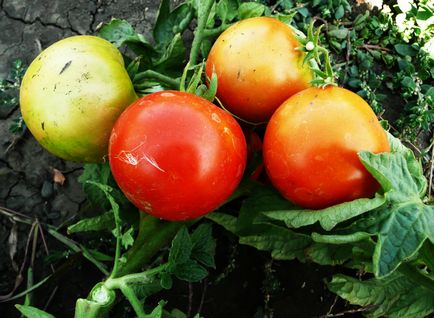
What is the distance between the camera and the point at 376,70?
1771mm

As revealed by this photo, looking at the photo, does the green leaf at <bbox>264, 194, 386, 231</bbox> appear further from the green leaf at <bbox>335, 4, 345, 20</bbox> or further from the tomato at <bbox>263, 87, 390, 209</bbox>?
the green leaf at <bbox>335, 4, 345, 20</bbox>

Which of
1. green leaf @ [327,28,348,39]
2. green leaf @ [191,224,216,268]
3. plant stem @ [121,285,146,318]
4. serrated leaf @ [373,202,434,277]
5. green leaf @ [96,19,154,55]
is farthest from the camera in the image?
green leaf @ [327,28,348,39]

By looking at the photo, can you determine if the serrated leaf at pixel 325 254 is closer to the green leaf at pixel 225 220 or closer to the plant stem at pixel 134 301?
the green leaf at pixel 225 220

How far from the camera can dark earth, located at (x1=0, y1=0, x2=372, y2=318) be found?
1588mm

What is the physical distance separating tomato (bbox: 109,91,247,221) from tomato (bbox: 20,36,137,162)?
0.10 meters

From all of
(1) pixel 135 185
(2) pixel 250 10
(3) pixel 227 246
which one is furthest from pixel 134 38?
(3) pixel 227 246

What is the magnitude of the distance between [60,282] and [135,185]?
2.08 feet

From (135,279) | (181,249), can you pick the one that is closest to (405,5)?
(181,249)

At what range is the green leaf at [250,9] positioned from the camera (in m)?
1.45

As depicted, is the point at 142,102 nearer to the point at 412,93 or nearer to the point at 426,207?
the point at 426,207

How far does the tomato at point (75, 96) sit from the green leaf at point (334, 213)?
445 mm

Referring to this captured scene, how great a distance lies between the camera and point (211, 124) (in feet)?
3.62

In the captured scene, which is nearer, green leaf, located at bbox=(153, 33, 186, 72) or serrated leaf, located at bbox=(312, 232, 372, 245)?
serrated leaf, located at bbox=(312, 232, 372, 245)

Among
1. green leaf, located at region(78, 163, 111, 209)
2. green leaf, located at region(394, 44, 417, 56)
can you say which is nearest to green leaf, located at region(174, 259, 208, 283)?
green leaf, located at region(78, 163, 111, 209)
